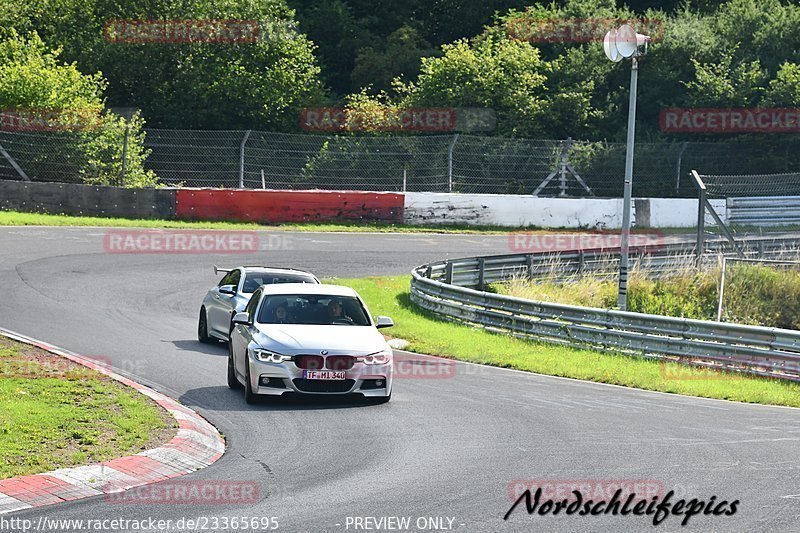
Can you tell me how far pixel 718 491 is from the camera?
9.14 meters

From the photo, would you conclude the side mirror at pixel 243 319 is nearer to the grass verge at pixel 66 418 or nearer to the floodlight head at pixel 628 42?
the grass verge at pixel 66 418

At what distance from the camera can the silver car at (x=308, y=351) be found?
43.2ft

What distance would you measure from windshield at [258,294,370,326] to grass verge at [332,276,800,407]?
13.5 feet

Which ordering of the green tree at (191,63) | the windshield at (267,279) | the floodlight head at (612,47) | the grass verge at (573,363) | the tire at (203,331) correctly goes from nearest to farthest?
the grass verge at (573,363), the windshield at (267,279), the tire at (203,331), the floodlight head at (612,47), the green tree at (191,63)

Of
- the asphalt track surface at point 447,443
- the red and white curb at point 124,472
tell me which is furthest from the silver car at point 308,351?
the red and white curb at point 124,472

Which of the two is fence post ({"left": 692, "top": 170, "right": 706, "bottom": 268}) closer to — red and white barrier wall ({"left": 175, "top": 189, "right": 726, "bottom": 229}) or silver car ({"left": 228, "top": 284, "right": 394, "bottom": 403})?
red and white barrier wall ({"left": 175, "top": 189, "right": 726, "bottom": 229})

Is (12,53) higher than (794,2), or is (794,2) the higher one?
(794,2)

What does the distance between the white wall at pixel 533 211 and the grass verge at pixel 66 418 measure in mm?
23594

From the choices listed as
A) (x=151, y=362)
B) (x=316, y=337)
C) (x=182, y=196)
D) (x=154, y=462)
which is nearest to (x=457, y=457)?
(x=154, y=462)

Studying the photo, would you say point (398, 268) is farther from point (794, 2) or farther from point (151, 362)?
point (794, 2)

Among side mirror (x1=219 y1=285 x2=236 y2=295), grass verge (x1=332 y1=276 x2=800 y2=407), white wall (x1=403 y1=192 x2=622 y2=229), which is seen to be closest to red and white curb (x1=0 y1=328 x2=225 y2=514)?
side mirror (x1=219 y1=285 x2=236 y2=295)

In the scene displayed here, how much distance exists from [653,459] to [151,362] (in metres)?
8.21

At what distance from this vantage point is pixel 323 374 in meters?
13.2

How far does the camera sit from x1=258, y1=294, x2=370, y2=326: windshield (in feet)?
46.9
